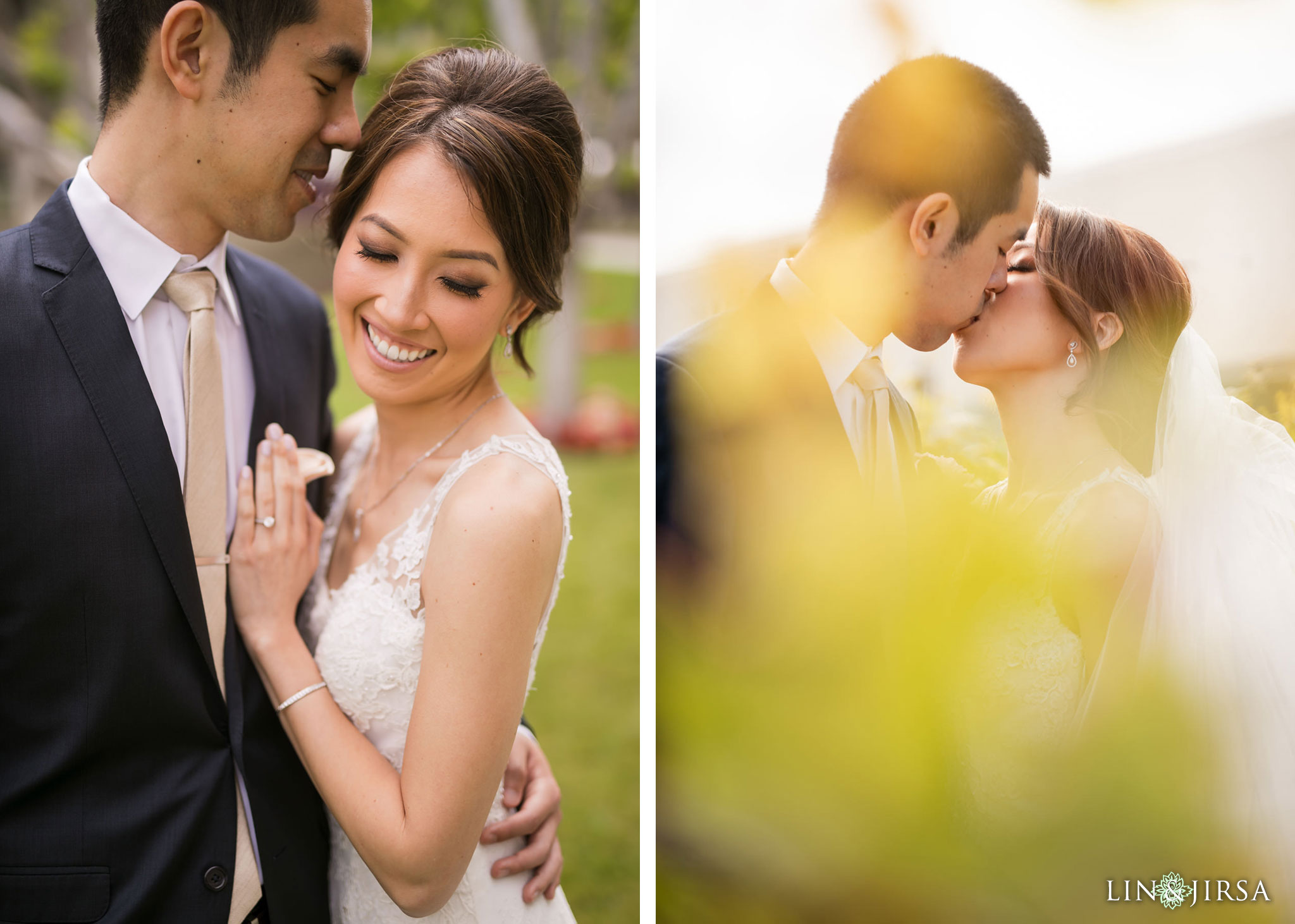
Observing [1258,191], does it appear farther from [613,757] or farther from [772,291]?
[613,757]

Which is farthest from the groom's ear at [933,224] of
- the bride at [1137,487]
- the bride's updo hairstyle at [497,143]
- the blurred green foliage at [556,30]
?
the blurred green foliage at [556,30]

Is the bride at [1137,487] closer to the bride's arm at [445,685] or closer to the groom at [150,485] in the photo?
the bride's arm at [445,685]

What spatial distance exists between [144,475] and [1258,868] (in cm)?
210

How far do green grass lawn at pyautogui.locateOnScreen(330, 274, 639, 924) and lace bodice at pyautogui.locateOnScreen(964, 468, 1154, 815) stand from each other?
117 cm

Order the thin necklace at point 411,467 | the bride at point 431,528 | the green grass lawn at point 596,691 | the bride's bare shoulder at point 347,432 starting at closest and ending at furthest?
the bride at point 431,528 < the thin necklace at point 411,467 < the bride's bare shoulder at point 347,432 < the green grass lawn at point 596,691

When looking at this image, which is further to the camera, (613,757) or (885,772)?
(613,757)

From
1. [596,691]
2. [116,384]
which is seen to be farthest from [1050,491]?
[596,691]

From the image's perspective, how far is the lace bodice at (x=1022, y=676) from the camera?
171 cm

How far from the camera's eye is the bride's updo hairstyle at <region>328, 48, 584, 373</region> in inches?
67.3

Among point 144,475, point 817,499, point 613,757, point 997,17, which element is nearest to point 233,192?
point 144,475

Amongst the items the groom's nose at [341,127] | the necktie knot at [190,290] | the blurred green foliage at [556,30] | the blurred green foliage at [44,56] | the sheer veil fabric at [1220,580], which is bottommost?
the sheer veil fabric at [1220,580]

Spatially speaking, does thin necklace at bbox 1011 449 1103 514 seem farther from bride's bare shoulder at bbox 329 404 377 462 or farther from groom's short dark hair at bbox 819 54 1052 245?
bride's bare shoulder at bbox 329 404 377 462

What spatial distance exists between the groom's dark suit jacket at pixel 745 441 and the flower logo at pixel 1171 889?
2.72 feet

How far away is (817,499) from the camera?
1.85 m
